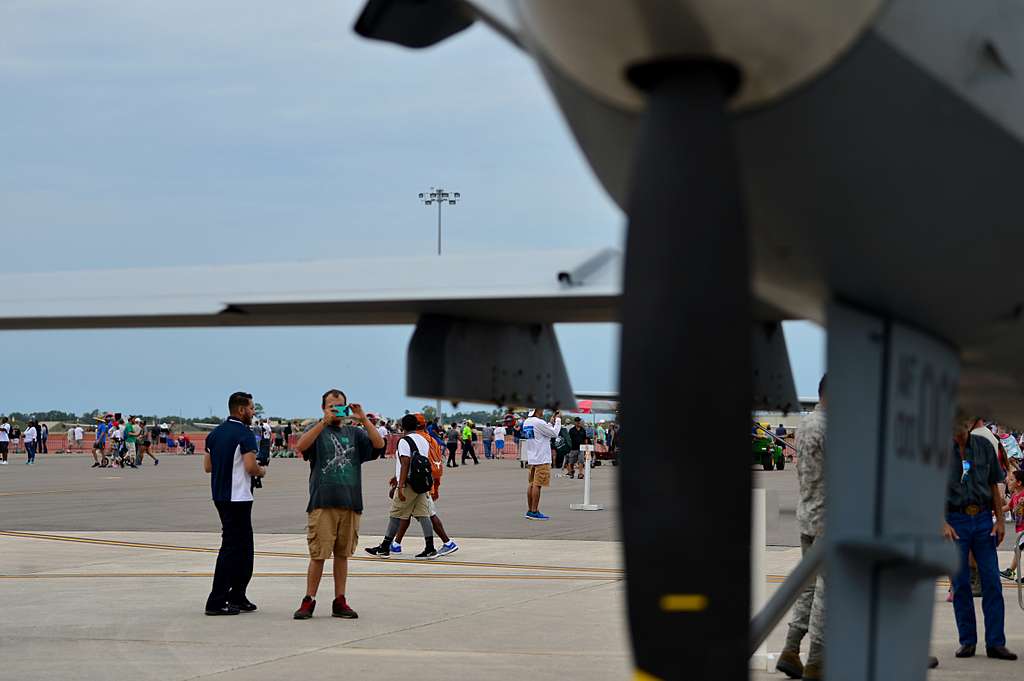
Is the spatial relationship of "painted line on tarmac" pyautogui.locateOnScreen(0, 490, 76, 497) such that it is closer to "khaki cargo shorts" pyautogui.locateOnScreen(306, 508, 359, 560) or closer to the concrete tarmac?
the concrete tarmac

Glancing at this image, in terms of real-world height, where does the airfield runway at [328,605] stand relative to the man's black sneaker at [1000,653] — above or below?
below

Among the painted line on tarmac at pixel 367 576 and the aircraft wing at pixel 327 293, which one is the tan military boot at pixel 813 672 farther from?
the painted line on tarmac at pixel 367 576

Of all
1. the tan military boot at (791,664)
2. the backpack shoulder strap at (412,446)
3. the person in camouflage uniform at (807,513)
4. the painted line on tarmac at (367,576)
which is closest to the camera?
the person in camouflage uniform at (807,513)

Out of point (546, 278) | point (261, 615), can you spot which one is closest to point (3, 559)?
point (261, 615)

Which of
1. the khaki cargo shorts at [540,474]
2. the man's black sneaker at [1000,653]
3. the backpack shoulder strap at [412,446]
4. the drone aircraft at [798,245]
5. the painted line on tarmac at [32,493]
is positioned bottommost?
the painted line on tarmac at [32,493]

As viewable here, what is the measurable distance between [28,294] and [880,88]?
12.8 feet

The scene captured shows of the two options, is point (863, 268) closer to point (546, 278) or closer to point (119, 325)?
point (546, 278)

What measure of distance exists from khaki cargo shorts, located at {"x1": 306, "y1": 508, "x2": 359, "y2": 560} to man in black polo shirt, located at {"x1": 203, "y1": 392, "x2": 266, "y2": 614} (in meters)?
0.66

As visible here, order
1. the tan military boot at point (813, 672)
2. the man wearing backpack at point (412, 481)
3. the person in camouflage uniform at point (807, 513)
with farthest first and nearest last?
1. the man wearing backpack at point (412, 481)
2. the person in camouflage uniform at point (807, 513)
3. the tan military boot at point (813, 672)

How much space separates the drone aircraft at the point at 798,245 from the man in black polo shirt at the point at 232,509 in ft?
21.2

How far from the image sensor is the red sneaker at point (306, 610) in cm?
941

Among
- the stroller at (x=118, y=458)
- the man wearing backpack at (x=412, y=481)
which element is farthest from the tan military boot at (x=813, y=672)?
the stroller at (x=118, y=458)

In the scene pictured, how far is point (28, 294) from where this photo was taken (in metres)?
5.09

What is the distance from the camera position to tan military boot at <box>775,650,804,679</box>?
7.38m
